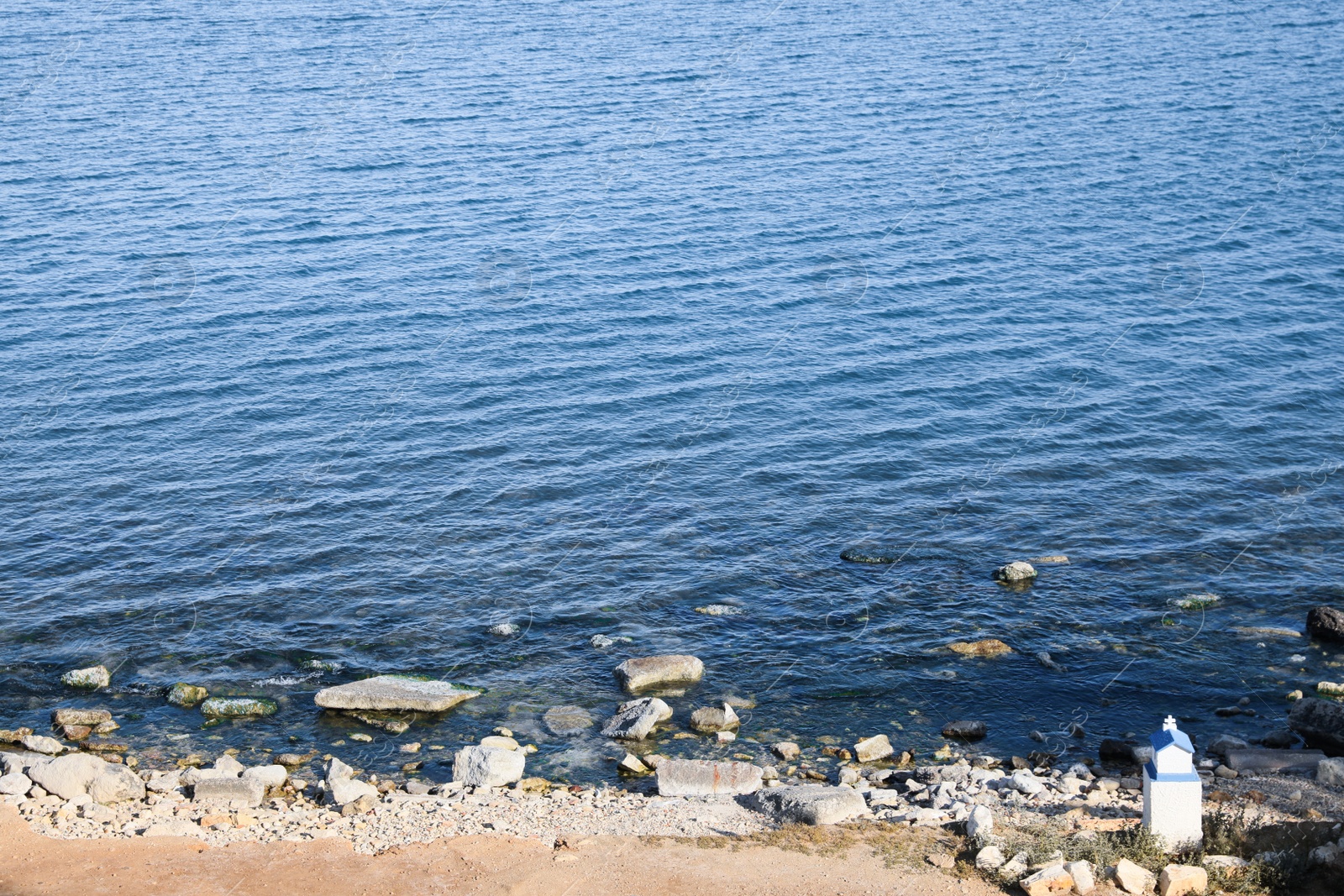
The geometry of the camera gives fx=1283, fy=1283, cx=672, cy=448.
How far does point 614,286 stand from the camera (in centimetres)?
4778

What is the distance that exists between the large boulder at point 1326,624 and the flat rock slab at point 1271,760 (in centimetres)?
563

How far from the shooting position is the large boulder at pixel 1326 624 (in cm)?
2689

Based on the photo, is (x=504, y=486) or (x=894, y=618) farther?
(x=504, y=486)

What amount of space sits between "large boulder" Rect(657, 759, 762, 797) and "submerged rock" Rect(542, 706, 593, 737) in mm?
3407

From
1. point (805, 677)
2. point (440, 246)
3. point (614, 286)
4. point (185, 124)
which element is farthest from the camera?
point (185, 124)

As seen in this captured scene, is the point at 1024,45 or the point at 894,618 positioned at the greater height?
the point at 1024,45

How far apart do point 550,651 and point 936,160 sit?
37527 millimetres

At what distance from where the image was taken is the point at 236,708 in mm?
24922

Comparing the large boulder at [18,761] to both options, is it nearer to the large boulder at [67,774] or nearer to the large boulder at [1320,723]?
the large boulder at [67,774]

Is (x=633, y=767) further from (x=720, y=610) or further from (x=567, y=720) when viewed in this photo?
(x=720, y=610)

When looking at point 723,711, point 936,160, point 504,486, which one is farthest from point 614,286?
point 723,711

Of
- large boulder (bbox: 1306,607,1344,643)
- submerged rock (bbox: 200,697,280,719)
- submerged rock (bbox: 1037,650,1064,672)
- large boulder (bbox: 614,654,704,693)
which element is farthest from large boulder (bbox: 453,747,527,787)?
large boulder (bbox: 1306,607,1344,643)

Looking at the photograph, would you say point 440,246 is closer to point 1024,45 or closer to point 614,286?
point 614,286

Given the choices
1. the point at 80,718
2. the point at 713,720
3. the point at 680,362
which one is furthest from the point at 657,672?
the point at 680,362
